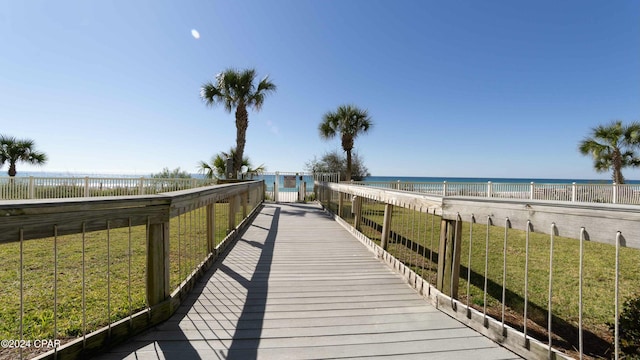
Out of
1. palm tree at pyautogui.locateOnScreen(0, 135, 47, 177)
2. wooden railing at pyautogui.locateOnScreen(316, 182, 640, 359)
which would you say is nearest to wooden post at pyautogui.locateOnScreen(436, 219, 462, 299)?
wooden railing at pyautogui.locateOnScreen(316, 182, 640, 359)

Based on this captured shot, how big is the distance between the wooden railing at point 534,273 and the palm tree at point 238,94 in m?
9.79

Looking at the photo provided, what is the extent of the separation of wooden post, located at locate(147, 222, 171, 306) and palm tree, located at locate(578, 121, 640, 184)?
2185 centimetres

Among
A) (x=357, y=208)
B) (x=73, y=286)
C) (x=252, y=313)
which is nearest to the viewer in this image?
(x=252, y=313)

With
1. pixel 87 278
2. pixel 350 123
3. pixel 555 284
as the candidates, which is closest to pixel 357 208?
pixel 555 284

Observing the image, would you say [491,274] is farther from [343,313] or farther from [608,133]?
[608,133]

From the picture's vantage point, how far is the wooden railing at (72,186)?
9008mm

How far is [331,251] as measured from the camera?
168 inches

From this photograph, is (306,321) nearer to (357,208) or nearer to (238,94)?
(357,208)

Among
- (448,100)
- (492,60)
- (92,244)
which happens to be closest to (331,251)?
(92,244)

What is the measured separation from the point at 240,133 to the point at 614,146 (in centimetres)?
2063

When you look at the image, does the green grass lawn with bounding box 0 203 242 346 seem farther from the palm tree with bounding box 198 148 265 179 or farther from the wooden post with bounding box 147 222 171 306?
the palm tree with bounding box 198 148 265 179

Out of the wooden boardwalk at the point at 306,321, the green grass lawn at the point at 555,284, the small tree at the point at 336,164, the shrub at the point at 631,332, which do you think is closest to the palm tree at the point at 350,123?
the small tree at the point at 336,164

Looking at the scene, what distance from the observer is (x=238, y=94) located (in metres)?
13.2

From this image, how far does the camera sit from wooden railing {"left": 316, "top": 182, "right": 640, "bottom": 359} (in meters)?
1.37
